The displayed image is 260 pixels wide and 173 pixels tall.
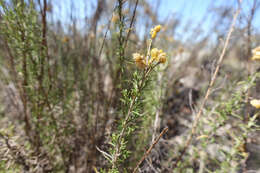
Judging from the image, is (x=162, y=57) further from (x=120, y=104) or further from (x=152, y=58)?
(x=120, y=104)

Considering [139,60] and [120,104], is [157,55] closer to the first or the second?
[139,60]

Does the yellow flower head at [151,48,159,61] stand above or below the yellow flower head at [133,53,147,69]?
above

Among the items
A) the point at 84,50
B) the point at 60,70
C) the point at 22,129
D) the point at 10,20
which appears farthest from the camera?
the point at 84,50

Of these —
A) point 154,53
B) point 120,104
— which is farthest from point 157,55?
point 120,104

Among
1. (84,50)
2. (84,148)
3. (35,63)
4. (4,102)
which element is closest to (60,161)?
(84,148)

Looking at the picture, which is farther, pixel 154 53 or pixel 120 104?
pixel 120 104

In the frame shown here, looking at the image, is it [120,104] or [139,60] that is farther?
[120,104]

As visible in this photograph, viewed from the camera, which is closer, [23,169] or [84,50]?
[23,169]

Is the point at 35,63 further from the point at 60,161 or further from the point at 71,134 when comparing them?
the point at 60,161

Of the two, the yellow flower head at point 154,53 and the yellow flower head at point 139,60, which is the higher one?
the yellow flower head at point 154,53

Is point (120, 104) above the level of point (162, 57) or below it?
below

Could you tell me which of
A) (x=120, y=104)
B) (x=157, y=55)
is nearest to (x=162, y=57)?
(x=157, y=55)
